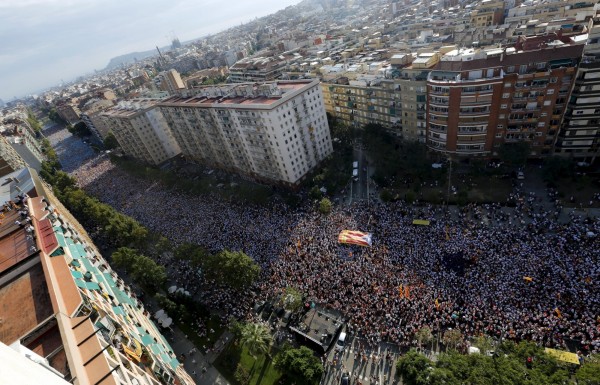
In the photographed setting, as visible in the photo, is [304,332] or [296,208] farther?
[296,208]

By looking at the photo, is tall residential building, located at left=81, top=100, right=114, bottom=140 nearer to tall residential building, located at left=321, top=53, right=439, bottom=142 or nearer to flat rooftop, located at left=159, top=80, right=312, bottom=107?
flat rooftop, located at left=159, top=80, right=312, bottom=107

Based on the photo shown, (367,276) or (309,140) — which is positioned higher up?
(309,140)

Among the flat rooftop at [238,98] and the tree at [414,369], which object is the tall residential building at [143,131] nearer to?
the flat rooftop at [238,98]

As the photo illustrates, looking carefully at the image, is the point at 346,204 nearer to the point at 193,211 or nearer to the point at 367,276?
the point at 367,276

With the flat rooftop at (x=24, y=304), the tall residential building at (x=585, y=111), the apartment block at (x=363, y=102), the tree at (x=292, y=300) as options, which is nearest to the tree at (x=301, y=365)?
the tree at (x=292, y=300)

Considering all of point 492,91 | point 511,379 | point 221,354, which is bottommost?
point 221,354

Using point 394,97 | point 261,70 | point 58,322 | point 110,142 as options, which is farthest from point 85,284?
point 110,142

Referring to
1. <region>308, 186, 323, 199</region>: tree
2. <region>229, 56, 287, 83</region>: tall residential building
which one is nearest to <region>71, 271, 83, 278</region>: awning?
<region>308, 186, 323, 199</region>: tree

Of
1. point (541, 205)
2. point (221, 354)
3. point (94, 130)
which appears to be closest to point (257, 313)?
point (221, 354)
